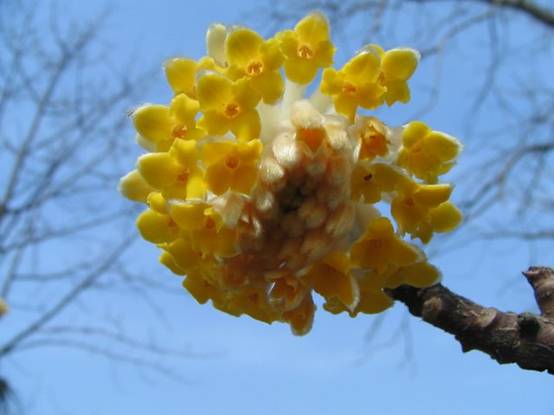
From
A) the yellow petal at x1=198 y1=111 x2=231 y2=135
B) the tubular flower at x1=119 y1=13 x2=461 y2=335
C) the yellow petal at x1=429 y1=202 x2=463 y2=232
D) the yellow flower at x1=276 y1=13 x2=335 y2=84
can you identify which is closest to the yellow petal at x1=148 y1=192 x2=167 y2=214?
the tubular flower at x1=119 y1=13 x2=461 y2=335

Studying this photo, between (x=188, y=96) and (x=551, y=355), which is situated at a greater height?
(x=188, y=96)

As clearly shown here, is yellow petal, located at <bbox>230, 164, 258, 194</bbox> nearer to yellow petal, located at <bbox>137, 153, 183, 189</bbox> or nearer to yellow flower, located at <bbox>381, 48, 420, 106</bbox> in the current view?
yellow petal, located at <bbox>137, 153, 183, 189</bbox>

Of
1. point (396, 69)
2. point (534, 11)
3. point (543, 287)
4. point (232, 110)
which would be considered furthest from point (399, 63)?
point (534, 11)

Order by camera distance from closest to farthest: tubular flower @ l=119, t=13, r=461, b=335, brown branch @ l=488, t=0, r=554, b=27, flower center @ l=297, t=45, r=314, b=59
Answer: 1. tubular flower @ l=119, t=13, r=461, b=335
2. flower center @ l=297, t=45, r=314, b=59
3. brown branch @ l=488, t=0, r=554, b=27

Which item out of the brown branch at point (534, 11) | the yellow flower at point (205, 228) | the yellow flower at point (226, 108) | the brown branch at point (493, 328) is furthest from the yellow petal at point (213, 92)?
the brown branch at point (534, 11)

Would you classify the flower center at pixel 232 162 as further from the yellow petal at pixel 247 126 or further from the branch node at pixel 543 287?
the branch node at pixel 543 287

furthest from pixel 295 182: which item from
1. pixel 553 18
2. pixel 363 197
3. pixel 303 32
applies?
pixel 553 18

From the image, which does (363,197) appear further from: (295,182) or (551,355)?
(551,355)
